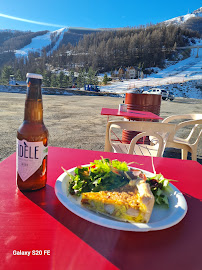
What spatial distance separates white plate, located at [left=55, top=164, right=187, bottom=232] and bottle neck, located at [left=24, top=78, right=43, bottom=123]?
31 centimetres

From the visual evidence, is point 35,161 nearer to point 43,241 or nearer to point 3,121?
point 43,241

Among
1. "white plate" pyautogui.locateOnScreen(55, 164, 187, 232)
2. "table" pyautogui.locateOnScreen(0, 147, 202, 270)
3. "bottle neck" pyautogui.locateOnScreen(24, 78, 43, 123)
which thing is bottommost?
"table" pyautogui.locateOnScreen(0, 147, 202, 270)

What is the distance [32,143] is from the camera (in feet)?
2.98

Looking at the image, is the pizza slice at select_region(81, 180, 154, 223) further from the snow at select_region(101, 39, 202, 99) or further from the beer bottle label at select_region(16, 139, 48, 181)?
the snow at select_region(101, 39, 202, 99)

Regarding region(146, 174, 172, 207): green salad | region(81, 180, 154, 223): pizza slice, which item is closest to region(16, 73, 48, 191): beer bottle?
region(81, 180, 154, 223): pizza slice

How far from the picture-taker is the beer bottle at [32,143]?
91 cm

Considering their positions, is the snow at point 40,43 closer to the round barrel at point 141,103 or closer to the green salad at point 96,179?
the round barrel at point 141,103

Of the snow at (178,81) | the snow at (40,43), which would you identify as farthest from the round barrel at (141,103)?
the snow at (40,43)

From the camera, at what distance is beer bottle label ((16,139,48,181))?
907 mm

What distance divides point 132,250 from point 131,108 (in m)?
3.58

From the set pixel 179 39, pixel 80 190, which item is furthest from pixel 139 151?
pixel 179 39

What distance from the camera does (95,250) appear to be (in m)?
0.65

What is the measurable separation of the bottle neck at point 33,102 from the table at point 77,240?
0.33m

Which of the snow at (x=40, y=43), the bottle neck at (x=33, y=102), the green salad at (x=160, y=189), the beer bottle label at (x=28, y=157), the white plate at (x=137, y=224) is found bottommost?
the white plate at (x=137, y=224)
